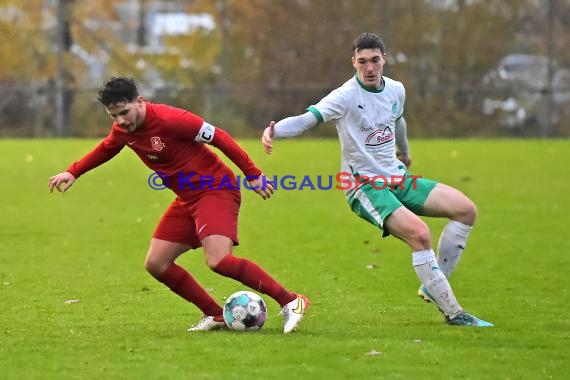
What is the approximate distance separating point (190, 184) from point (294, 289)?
7.28 ft

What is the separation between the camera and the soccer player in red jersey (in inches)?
290

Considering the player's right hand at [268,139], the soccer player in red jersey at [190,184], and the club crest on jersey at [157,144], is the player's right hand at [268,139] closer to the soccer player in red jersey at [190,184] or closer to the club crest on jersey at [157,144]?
the soccer player in red jersey at [190,184]

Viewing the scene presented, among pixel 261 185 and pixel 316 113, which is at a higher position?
pixel 316 113

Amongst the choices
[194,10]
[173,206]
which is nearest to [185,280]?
[173,206]

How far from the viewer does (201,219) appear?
295 inches

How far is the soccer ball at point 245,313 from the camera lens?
7547 mm

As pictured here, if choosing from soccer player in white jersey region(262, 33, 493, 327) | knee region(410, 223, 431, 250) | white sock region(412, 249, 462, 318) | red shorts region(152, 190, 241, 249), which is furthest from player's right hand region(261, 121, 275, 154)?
white sock region(412, 249, 462, 318)

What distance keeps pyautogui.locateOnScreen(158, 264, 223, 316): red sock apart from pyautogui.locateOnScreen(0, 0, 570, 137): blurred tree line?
24.9 metres

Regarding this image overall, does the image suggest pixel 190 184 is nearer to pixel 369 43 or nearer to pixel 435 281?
pixel 369 43

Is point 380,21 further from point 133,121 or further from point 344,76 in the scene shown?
point 133,121

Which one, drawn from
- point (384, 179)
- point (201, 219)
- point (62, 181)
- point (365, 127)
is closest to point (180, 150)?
point (201, 219)

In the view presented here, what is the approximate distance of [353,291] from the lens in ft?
30.8

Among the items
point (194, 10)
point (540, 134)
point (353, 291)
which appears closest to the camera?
point (353, 291)

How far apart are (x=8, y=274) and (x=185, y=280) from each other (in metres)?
3.13
